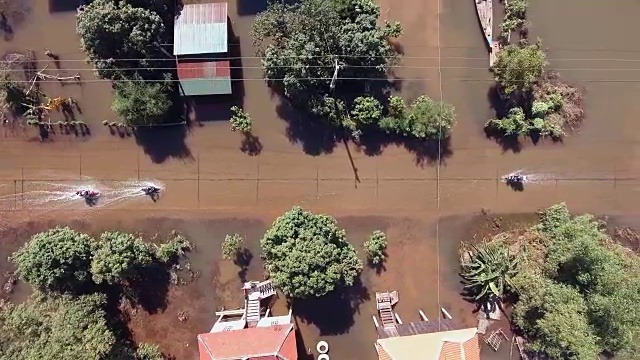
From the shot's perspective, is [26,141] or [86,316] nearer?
[86,316]

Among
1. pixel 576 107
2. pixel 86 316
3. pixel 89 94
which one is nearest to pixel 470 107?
pixel 576 107

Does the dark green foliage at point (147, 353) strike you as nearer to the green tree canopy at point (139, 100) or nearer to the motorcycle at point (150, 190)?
the motorcycle at point (150, 190)

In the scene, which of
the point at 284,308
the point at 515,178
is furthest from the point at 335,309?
the point at 515,178

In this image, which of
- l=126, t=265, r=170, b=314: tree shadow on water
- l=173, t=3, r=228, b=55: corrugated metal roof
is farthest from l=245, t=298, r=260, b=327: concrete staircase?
Answer: l=173, t=3, r=228, b=55: corrugated metal roof

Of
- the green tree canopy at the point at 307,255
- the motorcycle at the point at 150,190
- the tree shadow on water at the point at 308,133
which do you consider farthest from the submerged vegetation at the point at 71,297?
the tree shadow on water at the point at 308,133

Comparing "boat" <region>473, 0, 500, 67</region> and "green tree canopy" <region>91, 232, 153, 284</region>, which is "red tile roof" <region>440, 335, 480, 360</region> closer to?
"boat" <region>473, 0, 500, 67</region>

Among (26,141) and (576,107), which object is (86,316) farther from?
(576,107)
